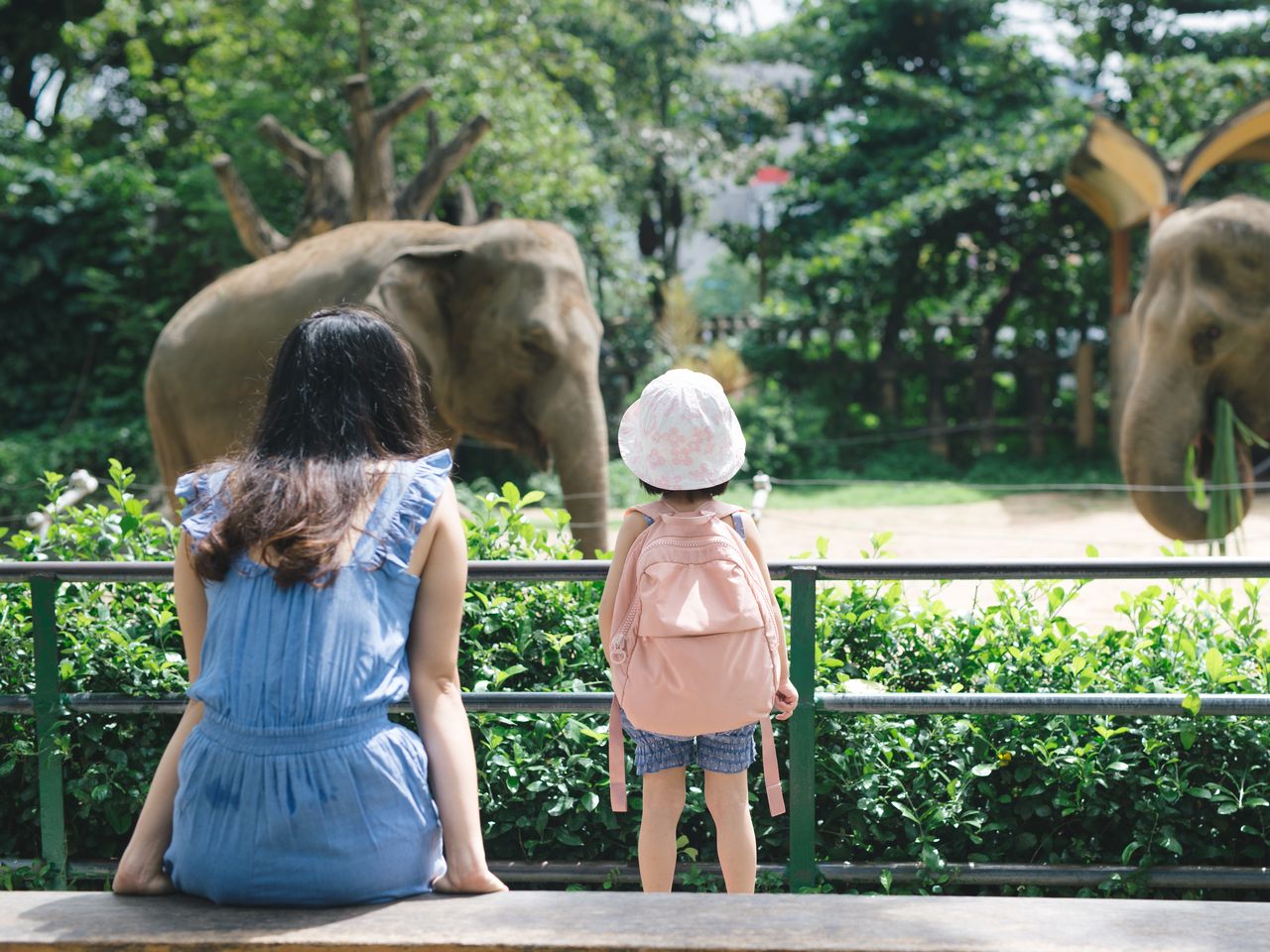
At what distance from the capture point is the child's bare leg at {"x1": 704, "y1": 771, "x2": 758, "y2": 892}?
275cm

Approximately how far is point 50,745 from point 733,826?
5.55 ft

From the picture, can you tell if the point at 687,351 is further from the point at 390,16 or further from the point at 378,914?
the point at 378,914

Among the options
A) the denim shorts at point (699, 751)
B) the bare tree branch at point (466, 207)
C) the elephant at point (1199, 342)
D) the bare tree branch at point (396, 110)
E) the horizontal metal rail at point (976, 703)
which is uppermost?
the bare tree branch at point (396, 110)

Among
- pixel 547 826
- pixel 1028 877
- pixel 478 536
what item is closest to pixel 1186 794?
pixel 1028 877

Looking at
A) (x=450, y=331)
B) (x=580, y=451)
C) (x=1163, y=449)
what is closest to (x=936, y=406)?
(x=1163, y=449)

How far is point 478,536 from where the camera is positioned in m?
3.93

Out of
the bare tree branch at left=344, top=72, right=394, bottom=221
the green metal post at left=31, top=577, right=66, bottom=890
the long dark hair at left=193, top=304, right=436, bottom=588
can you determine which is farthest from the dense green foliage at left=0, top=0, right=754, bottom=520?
the long dark hair at left=193, top=304, right=436, bottom=588

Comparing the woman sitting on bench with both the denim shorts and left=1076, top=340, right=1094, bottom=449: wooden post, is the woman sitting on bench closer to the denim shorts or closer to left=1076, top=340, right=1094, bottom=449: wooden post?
the denim shorts

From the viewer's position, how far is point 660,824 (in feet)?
9.17

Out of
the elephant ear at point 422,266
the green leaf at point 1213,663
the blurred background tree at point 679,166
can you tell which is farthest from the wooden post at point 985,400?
the green leaf at point 1213,663

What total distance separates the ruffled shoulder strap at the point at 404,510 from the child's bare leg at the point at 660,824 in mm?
1020

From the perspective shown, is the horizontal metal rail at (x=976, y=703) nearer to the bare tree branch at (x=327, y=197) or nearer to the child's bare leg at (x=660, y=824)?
the child's bare leg at (x=660, y=824)

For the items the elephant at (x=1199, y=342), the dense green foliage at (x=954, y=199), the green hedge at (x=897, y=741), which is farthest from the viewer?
the dense green foliage at (x=954, y=199)

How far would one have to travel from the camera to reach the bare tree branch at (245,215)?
1002 centimetres
